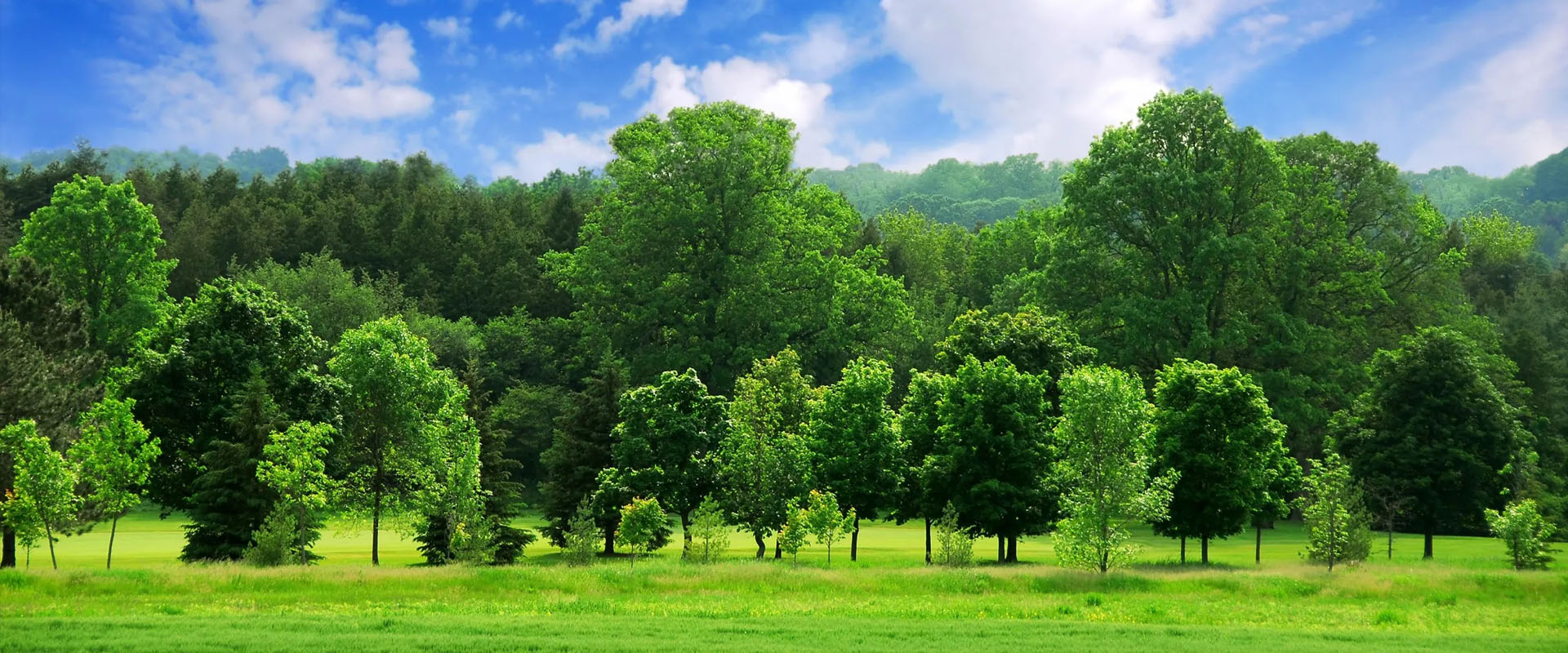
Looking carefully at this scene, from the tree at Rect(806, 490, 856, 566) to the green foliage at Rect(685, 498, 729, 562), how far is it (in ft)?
9.58

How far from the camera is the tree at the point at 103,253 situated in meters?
57.3

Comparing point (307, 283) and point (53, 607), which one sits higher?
point (307, 283)

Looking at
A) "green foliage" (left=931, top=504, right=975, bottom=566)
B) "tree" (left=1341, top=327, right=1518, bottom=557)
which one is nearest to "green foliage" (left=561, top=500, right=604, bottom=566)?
"green foliage" (left=931, top=504, right=975, bottom=566)

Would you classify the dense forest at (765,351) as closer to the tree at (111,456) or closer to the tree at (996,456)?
the tree at (996,456)

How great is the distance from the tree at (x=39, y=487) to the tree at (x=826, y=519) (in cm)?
2236

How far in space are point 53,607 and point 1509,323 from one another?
272 ft

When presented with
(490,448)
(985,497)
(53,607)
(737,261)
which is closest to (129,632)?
(53,607)

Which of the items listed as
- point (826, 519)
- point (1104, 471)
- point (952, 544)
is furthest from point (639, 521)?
point (1104, 471)

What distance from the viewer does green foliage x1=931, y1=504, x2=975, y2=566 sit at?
111ft

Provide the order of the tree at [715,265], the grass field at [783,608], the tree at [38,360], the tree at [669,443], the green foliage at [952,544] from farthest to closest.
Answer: the tree at [715,265], the tree at [669,443], the tree at [38,360], the green foliage at [952,544], the grass field at [783,608]

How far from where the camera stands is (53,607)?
21703 mm

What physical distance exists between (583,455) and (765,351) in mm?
17253

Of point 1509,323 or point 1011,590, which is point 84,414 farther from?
point 1509,323

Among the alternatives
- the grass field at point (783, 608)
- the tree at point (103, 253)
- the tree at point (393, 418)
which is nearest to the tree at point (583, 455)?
the tree at point (393, 418)
